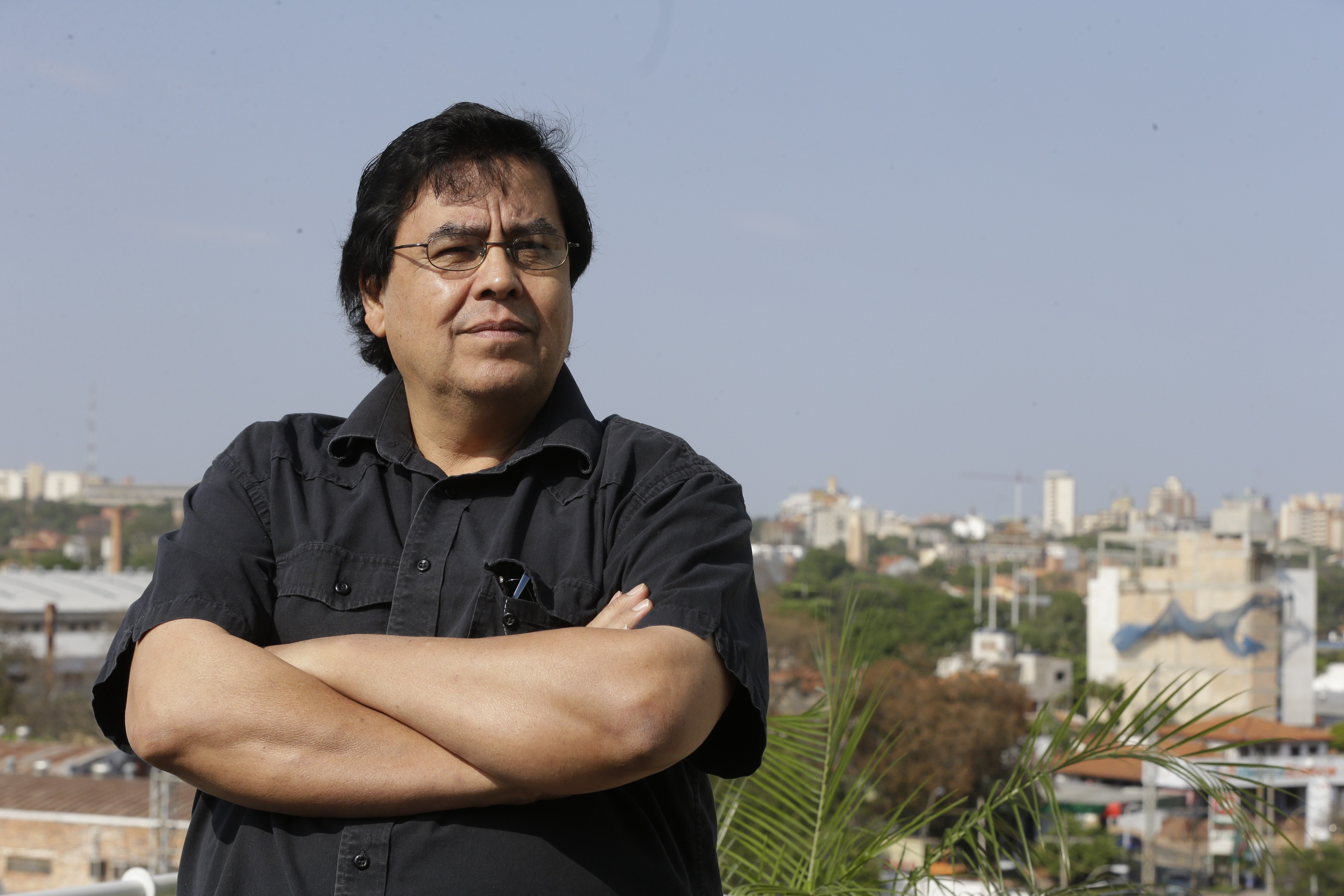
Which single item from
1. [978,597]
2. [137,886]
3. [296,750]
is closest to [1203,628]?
[978,597]

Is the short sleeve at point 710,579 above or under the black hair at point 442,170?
under

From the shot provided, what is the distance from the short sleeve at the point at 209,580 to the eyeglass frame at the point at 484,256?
30 cm

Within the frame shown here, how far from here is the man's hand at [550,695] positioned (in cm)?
115

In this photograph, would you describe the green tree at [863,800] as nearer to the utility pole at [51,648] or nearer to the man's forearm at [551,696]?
the man's forearm at [551,696]

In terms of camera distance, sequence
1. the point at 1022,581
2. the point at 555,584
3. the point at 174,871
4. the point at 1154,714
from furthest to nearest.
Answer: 1. the point at 1022,581
2. the point at 1154,714
3. the point at 174,871
4. the point at 555,584

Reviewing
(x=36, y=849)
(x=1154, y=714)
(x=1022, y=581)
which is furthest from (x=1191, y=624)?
(x=1154, y=714)

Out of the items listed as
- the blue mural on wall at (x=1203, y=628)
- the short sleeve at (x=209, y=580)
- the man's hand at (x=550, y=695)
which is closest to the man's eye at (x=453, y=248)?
the short sleeve at (x=209, y=580)

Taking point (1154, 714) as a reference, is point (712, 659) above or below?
above

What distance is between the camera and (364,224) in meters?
1.43

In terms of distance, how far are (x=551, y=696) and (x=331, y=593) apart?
28 centimetres

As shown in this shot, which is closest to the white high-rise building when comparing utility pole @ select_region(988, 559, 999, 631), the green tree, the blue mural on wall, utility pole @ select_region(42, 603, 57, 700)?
utility pole @ select_region(988, 559, 999, 631)

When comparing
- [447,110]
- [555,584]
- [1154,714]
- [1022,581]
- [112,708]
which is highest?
[447,110]

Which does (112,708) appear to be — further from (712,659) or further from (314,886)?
(712,659)

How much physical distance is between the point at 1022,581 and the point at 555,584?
68.9m
